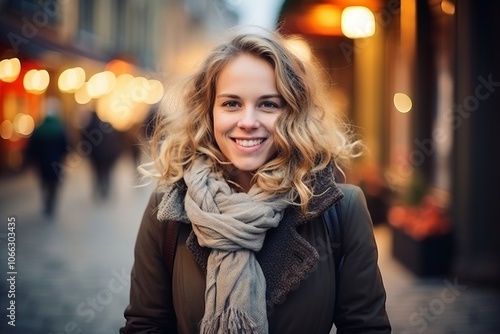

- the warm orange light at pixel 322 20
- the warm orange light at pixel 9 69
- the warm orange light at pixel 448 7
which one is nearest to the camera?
the warm orange light at pixel 448 7

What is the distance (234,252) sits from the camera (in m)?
2.24

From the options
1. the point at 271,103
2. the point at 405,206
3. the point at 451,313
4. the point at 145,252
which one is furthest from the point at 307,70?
the point at 405,206

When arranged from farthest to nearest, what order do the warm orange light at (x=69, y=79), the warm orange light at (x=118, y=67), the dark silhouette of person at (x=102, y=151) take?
the warm orange light at (x=118, y=67)
the warm orange light at (x=69, y=79)
the dark silhouette of person at (x=102, y=151)

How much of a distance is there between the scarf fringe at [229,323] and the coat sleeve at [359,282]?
12.4 inches

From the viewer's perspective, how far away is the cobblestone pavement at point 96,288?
223 inches

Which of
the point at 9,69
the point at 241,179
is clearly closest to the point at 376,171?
the point at 241,179

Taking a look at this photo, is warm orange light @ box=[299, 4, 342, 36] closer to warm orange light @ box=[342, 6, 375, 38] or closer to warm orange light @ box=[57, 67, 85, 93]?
warm orange light @ box=[342, 6, 375, 38]

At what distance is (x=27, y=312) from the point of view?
5.93 meters

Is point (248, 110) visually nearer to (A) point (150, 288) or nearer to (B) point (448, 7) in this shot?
(A) point (150, 288)

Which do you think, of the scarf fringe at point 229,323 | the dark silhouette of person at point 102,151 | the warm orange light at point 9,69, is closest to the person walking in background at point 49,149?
the dark silhouette of person at point 102,151

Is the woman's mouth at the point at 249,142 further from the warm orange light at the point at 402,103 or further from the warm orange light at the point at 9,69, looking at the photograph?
the warm orange light at the point at 9,69

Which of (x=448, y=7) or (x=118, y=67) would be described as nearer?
(x=448, y=7)

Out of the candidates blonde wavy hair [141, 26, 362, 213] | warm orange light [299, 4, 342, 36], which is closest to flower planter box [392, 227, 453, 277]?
warm orange light [299, 4, 342, 36]

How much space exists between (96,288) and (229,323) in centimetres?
493
